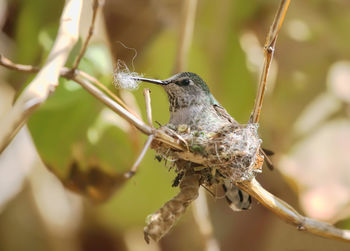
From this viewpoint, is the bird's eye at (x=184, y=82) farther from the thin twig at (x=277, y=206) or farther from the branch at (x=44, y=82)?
the branch at (x=44, y=82)

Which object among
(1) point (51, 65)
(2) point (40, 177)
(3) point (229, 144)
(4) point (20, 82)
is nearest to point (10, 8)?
(4) point (20, 82)

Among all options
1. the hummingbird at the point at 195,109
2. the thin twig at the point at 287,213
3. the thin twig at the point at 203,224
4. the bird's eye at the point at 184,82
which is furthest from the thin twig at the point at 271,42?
the thin twig at the point at 203,224

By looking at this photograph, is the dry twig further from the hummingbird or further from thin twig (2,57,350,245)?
the hummingbird

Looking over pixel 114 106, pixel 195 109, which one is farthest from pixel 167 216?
pixel 195 109

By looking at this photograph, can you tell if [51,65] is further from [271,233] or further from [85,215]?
[271,233]

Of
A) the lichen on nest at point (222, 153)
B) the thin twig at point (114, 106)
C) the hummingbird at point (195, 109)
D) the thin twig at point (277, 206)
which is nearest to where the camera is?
the thin twig at point (114, 106)

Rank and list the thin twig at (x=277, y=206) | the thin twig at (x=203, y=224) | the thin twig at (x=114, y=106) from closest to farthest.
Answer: the thin twig at (x=114, y=106) < the thin twig at (x=277, y=206) < the thin twig at (x=203, y=224)

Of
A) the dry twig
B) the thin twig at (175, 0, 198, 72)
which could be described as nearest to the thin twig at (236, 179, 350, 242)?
the dry twig
